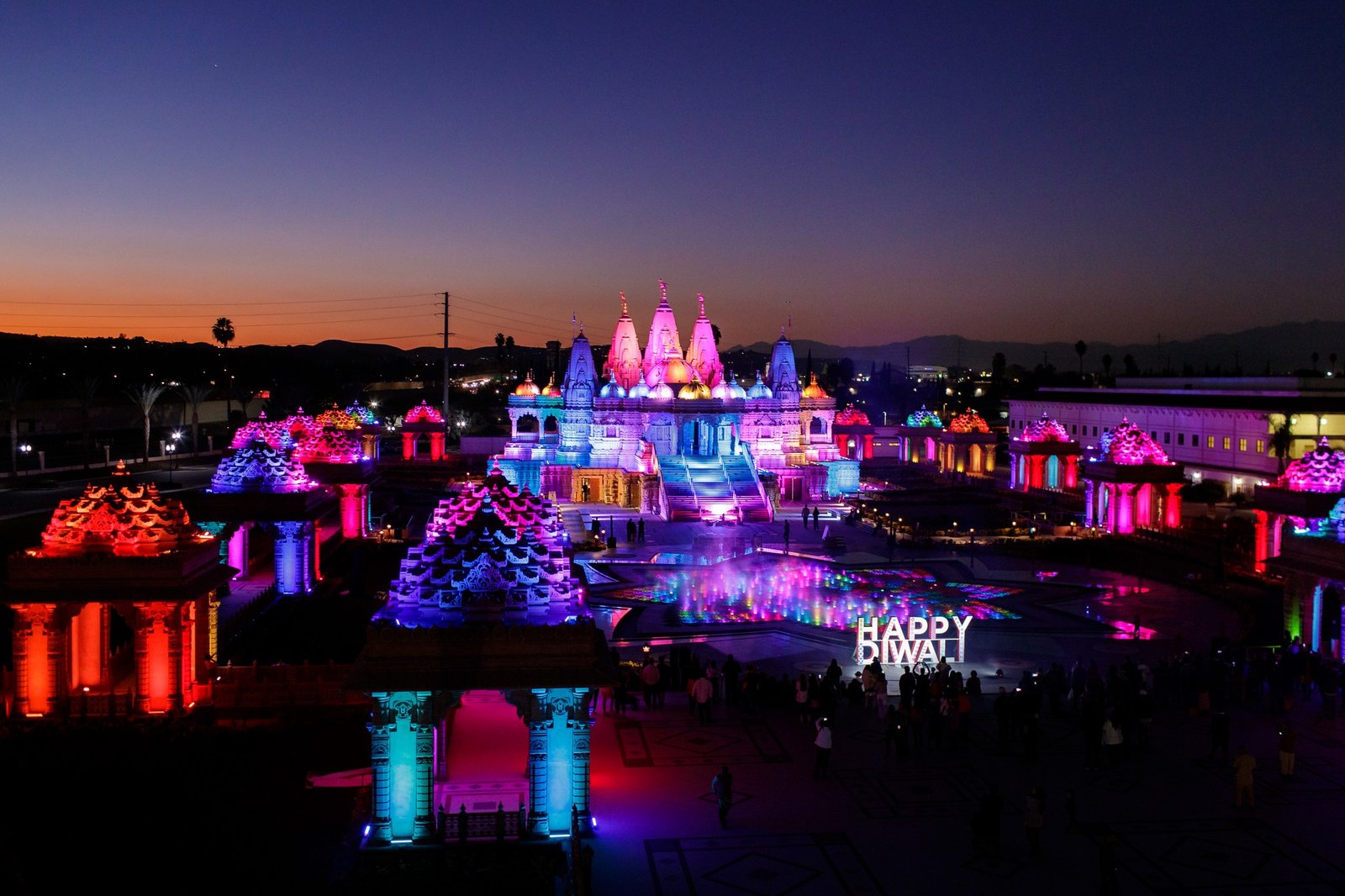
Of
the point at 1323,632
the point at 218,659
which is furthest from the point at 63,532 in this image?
the point at 1323,632

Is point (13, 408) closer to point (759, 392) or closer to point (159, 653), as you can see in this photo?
point (759, 392)

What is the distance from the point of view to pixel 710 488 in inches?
2240

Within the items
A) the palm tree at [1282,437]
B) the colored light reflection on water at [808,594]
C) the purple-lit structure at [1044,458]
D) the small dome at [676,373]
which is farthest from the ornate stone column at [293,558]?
the palm tree at [1282,437]

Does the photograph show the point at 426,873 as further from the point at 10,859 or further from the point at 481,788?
the point at 10,859

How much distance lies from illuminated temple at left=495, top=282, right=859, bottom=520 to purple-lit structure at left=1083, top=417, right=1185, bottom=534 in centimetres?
1471

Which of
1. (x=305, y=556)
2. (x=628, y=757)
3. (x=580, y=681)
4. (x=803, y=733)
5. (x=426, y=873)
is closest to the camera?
(x=426, y=873)

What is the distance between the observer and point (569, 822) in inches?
679

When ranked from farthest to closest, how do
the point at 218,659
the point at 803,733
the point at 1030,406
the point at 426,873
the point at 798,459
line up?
the point at 1030,406
the point at 798,459
the point at 218,659
the point at 803,733
the point at 426,873

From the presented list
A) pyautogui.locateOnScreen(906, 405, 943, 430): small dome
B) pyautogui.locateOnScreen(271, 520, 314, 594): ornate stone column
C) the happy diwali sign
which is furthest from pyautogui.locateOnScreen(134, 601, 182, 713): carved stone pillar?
pyautogui.locateOnScreen(906, 405, 943, 430): small dome

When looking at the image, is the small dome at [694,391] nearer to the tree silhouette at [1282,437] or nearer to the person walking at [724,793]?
the tree silhouette at [1282,437]

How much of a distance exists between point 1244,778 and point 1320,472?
76.3 feet

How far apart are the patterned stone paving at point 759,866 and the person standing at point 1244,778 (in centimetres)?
633

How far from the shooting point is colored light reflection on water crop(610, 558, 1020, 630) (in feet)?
112

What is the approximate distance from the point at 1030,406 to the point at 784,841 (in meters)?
82.1
